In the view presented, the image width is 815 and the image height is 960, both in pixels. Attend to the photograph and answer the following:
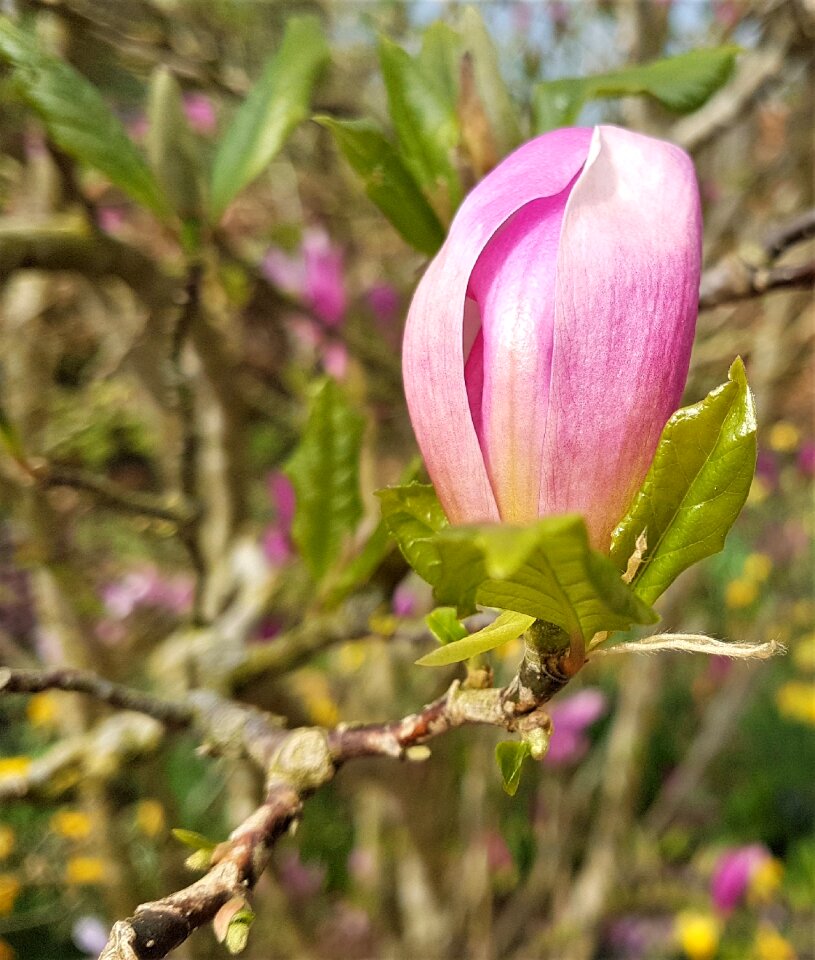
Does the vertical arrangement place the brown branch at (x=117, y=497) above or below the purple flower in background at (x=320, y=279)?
below

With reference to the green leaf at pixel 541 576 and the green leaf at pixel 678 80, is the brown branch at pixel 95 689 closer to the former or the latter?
the green leaf at pixel 541 576

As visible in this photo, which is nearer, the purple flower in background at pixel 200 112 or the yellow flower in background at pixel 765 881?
the purple flower in background at pixel 200 112

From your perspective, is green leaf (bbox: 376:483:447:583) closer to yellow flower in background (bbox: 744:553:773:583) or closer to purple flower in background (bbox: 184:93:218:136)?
purple flower in background (bbox: 184:93:218:136)

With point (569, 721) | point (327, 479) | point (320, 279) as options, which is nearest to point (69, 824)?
point (569, 721)

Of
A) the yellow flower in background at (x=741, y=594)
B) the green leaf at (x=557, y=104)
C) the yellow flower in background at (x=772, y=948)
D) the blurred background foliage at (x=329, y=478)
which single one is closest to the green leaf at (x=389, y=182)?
the blurred background foliage at (x=329, y=478)

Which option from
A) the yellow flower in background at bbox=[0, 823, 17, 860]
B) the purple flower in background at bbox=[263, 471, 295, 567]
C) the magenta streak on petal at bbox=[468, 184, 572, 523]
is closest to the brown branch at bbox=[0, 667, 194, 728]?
the magenta streak on petal at bbox=[468, 184, 572, 523]

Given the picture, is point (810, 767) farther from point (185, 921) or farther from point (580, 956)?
point (185, 921)

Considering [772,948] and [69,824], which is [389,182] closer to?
[69,824]
